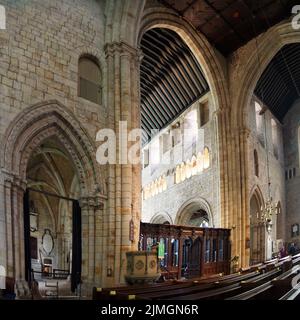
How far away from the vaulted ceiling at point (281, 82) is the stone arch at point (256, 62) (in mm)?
2543

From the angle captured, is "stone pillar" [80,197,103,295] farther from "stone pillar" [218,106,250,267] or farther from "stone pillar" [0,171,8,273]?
"stone pillar" [218,106,250,267]

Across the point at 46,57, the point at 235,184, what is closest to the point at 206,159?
the point at 235,184

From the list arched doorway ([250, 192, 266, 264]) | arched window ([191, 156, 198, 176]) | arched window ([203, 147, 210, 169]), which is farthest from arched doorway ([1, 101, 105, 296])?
arched doorway ([250, 192, 266, 264])

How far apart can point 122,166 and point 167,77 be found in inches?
425

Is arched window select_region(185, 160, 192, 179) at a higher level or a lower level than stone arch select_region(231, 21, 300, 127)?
lower

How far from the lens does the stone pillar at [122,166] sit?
11.3 meters

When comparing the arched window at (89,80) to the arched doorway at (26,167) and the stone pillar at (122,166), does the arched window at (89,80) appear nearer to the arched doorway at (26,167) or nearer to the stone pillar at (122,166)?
the stone pillar at (122,166)

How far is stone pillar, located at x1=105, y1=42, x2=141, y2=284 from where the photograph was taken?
37.2 ft

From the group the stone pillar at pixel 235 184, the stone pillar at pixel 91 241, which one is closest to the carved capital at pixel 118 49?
the stone pillar at pixel 91 241

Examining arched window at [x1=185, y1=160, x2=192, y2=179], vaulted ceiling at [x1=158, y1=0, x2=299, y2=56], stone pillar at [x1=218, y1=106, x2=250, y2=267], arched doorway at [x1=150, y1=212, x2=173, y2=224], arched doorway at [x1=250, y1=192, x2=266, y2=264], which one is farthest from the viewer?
arched doorway at [x1=150, y1=212, x2=173, y2=224]

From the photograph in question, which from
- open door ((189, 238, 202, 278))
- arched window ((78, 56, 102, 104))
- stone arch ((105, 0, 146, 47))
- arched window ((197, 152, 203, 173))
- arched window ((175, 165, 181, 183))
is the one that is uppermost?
stone arch ((105, 0, 146, 47))

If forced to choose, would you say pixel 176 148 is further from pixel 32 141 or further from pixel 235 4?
pixel 32 141

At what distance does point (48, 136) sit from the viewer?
36.5 feet

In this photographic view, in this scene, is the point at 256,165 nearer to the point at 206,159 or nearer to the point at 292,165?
the point at 206,159
